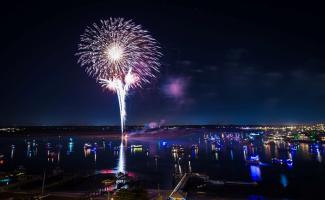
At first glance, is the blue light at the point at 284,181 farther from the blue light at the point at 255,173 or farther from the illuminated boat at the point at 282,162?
the illuminated boat at the point at 282,162

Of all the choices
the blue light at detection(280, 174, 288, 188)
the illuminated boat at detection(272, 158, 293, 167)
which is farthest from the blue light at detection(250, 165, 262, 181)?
the illuminated boat at detection(272, 158, 293, 167)

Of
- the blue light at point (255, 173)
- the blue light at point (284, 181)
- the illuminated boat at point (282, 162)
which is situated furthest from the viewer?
the illuminated boat at point (282, 162)

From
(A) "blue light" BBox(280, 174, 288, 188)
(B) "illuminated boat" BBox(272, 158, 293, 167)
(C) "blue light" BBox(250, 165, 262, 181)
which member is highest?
(B) "illuminated boat" BBox(272, 158, 293, 167)

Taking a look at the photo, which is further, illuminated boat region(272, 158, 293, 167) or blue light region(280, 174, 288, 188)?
illuminated boat region(272, 158, 293, 167)

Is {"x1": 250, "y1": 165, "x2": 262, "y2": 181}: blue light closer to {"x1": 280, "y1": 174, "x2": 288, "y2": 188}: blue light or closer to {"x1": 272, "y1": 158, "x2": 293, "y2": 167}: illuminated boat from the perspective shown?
{"x1": 280, "y1": 174, "x2": 288, "y2": 188}: blue light

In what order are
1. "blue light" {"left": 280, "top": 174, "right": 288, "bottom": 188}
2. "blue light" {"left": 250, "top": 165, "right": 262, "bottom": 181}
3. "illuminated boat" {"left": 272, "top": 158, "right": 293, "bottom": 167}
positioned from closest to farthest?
"blue light" {"left": 280, "top": 174, "right": 288, "bottom": 188} < "blue light" {"left": 250, "top": 165, "right": 262, "bottom": 181} < "illuminated boat" {"left": 272, "top": 158, "right": 293, "bottom": 167}

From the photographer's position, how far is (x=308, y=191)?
175ft

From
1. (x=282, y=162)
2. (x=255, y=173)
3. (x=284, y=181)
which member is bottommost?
(x=284, y=181)

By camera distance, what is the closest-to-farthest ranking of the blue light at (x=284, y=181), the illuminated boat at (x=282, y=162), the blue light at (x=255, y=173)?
the blue light at (x=284, y=181), the blue light at (x=255, y=173), the illuminated boat at (x=282, y=162)

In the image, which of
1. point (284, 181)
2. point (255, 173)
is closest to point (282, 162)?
point (255, 173)

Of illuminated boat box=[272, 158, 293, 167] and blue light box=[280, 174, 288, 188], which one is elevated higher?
illuminated boat box=[272, 158, 293, 167]

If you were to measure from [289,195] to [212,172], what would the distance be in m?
25.8

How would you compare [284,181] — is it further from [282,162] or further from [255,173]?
[282,162]

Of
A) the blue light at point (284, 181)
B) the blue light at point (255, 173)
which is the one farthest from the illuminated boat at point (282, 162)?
the blue light at point (284, 181)
